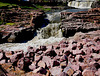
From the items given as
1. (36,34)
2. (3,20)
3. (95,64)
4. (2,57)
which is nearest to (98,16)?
(36,34)

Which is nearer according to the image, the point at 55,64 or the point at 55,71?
the point at 55,71

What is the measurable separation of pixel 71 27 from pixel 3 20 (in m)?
7.12

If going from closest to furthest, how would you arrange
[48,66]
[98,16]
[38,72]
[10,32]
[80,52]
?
1. [38,72]
2. [48,66]
3. [80,52]
4. [10,32]
5. [98,16]

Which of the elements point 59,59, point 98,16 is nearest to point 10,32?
point 59,59

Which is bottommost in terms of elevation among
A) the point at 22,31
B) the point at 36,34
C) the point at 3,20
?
the point at 36,34

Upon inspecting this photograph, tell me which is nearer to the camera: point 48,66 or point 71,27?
point 48,66

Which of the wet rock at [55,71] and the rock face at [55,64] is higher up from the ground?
the rock face at [55,64]

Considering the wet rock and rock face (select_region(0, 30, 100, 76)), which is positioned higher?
rock face (select_region(0, 30, 100, 76))

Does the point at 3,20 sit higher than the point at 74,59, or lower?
higher

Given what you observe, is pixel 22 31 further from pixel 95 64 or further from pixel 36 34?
pixel 95 64

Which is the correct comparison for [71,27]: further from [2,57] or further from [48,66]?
[2,57]

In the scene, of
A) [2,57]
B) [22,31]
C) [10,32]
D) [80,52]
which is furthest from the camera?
[22,31]

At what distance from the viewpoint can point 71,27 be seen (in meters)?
6.54

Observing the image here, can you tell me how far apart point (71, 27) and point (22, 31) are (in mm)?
3698
